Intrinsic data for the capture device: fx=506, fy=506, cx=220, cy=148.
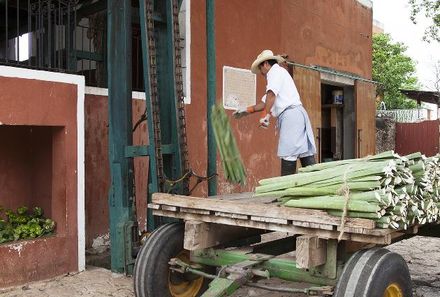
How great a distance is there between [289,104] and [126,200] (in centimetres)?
176

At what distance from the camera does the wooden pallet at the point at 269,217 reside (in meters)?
2.71

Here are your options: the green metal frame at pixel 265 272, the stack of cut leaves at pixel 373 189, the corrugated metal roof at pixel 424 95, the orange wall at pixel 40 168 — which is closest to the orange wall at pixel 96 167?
the orange wall at pixel 40 168

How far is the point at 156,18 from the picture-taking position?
191 inches

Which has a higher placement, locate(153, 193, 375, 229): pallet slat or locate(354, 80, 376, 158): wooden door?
locate(354, 80, 376, 158): wooden door

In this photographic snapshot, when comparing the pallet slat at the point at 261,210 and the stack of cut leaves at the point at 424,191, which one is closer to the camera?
the pallet slat at the point at 261,210

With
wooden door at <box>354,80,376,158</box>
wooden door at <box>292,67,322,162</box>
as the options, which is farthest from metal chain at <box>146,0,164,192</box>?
wooden door at <box>354,80,376,158</box>

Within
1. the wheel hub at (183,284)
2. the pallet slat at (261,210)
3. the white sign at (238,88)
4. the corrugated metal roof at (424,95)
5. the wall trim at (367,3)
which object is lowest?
the wheel hub at (183,284)

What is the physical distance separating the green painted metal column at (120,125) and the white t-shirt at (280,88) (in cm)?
131

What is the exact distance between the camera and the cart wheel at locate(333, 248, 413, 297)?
269cm

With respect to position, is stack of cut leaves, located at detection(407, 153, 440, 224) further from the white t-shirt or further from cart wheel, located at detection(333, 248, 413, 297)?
the white t-shirt

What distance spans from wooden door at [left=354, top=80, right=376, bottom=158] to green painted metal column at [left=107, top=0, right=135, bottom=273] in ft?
24.5

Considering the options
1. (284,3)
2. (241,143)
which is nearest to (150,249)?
(241,143)

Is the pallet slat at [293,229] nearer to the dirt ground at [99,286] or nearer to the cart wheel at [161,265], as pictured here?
the cart wheel at [161,265]

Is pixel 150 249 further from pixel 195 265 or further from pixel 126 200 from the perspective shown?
pixel 126 200
